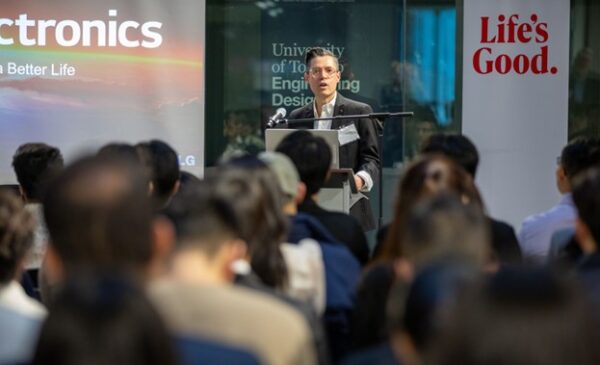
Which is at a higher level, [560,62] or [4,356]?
[560,62]

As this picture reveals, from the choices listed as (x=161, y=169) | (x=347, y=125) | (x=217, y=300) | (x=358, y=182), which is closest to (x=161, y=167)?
(x=161, y=169)

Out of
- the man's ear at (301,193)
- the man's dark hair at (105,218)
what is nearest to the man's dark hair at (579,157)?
the man's ear at (301,193)

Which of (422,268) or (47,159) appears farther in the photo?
(47,159)

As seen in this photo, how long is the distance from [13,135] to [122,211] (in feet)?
22.8

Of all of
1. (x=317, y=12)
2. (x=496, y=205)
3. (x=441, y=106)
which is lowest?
(x=496, y=205)

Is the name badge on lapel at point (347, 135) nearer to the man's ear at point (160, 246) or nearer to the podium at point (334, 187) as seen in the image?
the podium at point (334, 187)

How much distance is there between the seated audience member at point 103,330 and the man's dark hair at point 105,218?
34cm

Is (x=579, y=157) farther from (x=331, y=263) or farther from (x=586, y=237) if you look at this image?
(x=586, y=237)

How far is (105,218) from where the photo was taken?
2266 mm

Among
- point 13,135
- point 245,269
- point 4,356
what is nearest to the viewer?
point 4,356

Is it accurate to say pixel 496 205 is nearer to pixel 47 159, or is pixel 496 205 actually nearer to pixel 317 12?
pixel 317 12

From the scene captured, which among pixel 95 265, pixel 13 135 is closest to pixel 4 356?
pixel 95 265

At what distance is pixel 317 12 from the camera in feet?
31.4

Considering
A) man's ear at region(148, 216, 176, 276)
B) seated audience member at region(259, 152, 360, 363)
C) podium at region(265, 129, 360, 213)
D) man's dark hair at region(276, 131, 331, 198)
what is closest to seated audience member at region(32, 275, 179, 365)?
man's ear at region(148, 216, 176, 276)
